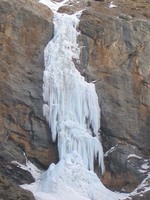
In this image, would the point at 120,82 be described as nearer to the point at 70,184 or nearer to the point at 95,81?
the point at 95,81

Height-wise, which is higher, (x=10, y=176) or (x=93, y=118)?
(x=93, y=118)

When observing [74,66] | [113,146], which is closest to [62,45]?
[74,66]

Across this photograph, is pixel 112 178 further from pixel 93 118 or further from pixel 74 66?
pixel 74 66

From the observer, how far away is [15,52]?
20969 millimetres

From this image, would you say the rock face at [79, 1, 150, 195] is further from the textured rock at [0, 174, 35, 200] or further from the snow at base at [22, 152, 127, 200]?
the textured rock at [0, 174, 35, 200]

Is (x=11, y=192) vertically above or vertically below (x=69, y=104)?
below

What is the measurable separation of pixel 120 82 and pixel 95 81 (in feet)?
3.36

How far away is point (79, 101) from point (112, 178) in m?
3.24

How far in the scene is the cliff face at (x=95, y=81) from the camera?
1984cm

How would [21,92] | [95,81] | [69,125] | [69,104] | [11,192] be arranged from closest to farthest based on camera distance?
[11,192] → [69,125] → [21,92] → [69,104] → [95,81]

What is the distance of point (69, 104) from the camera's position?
20406 millimetres

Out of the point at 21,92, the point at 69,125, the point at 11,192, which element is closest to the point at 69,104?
the point at 69,125

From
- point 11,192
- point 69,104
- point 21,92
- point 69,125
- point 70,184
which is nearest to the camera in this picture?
point 11,192

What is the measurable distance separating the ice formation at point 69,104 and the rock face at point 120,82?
43 cm
